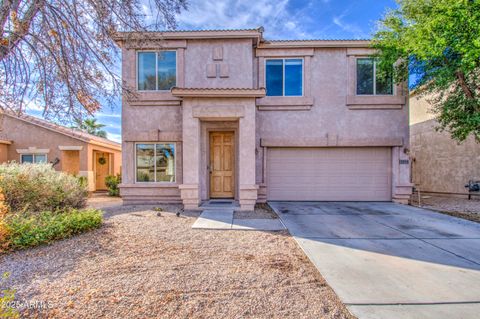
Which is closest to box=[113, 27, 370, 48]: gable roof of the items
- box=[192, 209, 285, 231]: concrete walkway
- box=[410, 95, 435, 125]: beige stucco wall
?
box=[192, 209, 285, 231]: concrete walkway

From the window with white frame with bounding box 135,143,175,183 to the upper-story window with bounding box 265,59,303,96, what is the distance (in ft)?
16.3

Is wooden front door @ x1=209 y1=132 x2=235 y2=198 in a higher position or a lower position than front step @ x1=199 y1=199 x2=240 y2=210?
higher

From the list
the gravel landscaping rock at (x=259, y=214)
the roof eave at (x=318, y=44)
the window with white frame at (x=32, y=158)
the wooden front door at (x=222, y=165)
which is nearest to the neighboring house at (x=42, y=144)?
the window with white frame at (x=32, y=158)

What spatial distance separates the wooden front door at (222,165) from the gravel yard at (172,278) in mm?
4267

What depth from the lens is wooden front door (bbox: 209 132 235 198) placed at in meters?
10.0

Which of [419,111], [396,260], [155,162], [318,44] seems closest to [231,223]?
[396,260]

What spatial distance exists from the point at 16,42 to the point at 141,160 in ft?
17.7

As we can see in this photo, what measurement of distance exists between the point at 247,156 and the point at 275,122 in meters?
2.87

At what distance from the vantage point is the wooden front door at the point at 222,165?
10.0 meters

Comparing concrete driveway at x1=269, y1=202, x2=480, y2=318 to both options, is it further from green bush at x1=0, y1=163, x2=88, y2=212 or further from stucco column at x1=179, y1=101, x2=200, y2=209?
green bush at x1=0, y1=163, x2=88, y2=212

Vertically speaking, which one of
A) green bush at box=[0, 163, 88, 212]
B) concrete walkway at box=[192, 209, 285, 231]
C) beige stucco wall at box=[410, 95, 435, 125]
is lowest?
concrete walkway at box=[192, 209, 285, 231]

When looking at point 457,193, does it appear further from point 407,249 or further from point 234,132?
point 234,132

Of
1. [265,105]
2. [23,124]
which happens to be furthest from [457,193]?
[23,124]

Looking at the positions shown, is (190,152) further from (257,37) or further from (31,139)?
(31,139)
